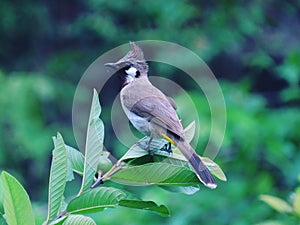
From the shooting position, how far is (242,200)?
2.94m

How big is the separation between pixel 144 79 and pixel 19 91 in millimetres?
3025

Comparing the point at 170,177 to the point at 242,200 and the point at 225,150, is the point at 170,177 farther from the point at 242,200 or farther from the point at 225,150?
the point at 225,150

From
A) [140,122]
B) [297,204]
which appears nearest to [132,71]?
[140,122]

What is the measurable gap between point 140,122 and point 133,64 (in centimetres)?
16

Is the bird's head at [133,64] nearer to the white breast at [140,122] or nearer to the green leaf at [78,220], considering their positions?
the white breast at [140,122]

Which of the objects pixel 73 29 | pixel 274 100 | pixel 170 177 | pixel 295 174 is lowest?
pixel 170 177

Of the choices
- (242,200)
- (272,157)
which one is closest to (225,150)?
(272,157)

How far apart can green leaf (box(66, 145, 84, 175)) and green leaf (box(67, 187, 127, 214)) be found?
0.10 m

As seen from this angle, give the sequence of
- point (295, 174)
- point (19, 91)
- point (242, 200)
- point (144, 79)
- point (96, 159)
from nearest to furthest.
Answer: point (96, 159), point (144, 79), point (242, 200), point (295, 174), point (19, 91)

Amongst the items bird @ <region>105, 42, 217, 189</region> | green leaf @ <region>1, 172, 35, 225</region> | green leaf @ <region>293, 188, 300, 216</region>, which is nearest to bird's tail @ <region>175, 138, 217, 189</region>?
bird @ <region>105, 42, 217, 189</region>

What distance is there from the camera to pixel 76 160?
0.99 m

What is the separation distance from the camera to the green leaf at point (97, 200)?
0.86m

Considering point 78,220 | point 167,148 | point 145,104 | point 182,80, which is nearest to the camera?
point 78,220

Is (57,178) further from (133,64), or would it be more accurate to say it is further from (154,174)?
(133,64)
